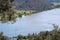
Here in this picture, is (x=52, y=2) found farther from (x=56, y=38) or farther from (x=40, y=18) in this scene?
(x=56, y=38)

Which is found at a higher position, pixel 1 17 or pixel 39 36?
pixel 1 17

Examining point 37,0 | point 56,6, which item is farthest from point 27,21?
point 37,0

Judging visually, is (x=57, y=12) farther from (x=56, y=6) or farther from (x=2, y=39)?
(x=2, y=39)

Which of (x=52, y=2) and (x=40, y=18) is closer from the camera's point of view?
(x=52, y=2)

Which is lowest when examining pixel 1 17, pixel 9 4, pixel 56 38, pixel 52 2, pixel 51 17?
pixel 56 38

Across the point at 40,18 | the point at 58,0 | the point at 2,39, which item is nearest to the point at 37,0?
the point at 58,0

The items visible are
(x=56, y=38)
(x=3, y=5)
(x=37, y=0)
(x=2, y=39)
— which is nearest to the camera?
(x=3, y=5)

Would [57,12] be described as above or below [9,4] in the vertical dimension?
above

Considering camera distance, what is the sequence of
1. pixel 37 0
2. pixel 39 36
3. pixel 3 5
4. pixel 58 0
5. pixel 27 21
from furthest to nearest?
pixel 27 21
pixel 58 0
pixel 37 0
pixel 39 36
pixel 3 5

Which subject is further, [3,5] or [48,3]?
[48,3]
